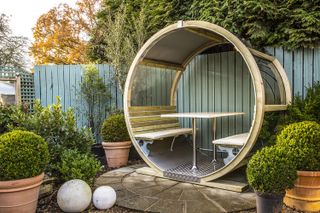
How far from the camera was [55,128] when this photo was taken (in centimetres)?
359

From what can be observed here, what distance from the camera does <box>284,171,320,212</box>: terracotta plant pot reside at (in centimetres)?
279

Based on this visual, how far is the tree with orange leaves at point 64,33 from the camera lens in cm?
1295

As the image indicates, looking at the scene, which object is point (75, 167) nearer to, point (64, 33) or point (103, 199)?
point (103, 199)

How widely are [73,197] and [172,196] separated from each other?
116cm

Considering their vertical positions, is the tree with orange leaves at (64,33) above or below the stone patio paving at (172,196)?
above

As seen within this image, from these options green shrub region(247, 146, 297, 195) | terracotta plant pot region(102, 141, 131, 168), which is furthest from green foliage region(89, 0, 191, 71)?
green shrub region(247, 146, 297, 195)

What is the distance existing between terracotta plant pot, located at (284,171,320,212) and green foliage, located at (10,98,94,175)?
262 centimetres

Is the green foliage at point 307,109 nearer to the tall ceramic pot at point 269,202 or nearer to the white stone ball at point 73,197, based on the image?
the tall ceramic pot at point 269,202

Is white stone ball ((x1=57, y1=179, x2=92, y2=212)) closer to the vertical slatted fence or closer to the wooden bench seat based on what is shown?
the wooden bench seat

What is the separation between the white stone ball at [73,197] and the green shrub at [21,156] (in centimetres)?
34

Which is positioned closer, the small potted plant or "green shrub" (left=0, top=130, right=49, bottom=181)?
the small potted plant

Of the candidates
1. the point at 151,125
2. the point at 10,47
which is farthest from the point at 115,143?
the point at 10,47

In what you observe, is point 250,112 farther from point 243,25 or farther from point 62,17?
point 62,17

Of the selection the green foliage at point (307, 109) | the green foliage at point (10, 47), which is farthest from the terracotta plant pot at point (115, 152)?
the green foliage at point (10, 47)
